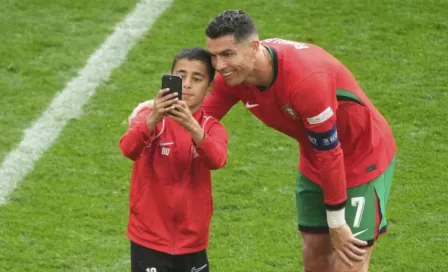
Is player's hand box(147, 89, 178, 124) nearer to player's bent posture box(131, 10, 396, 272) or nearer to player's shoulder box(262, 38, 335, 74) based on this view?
player's bent posture box(131, 10, 396, 272)

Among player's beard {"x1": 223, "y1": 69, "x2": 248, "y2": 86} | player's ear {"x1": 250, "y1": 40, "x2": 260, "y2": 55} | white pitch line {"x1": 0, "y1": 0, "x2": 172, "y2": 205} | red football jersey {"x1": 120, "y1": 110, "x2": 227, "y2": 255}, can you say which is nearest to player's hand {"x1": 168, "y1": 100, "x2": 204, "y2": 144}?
red football jersey {"x1": 120, "y1": 110, "x2": 227, "y2": 255}

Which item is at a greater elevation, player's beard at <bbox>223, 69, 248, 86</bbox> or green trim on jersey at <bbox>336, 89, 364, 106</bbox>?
player's beard at <bbox>223, 69, 248, 86</bbox>

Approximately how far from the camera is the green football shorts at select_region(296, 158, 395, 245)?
6395mm

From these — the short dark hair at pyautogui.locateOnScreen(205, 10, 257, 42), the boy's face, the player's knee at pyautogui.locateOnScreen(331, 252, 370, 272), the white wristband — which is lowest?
the player's knee at pyautogui.locateOnScreen(331, 252, 370, 272)

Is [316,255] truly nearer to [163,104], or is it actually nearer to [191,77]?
[191,77]

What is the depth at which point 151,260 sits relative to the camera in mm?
5988

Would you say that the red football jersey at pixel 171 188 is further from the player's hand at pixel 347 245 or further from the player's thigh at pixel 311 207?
the player's thigh at pixel 311 207

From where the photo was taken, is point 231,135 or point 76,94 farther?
point 76,94

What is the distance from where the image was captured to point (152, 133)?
587 centimetres

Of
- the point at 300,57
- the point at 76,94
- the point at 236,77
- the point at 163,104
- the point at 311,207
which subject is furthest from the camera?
the point at 76,94

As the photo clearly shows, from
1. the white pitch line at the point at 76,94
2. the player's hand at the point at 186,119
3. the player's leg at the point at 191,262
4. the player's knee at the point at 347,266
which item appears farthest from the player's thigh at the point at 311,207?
the white pitch line at the point at 76,94

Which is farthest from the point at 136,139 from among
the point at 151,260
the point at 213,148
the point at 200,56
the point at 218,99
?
the point at 218,99

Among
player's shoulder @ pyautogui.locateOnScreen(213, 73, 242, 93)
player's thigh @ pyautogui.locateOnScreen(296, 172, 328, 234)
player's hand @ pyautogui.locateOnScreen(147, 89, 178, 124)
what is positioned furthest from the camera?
player's thigh @ pyautogui.locateOnScreen(296, 172, 328, 234)

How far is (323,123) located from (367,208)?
2.53 feet
